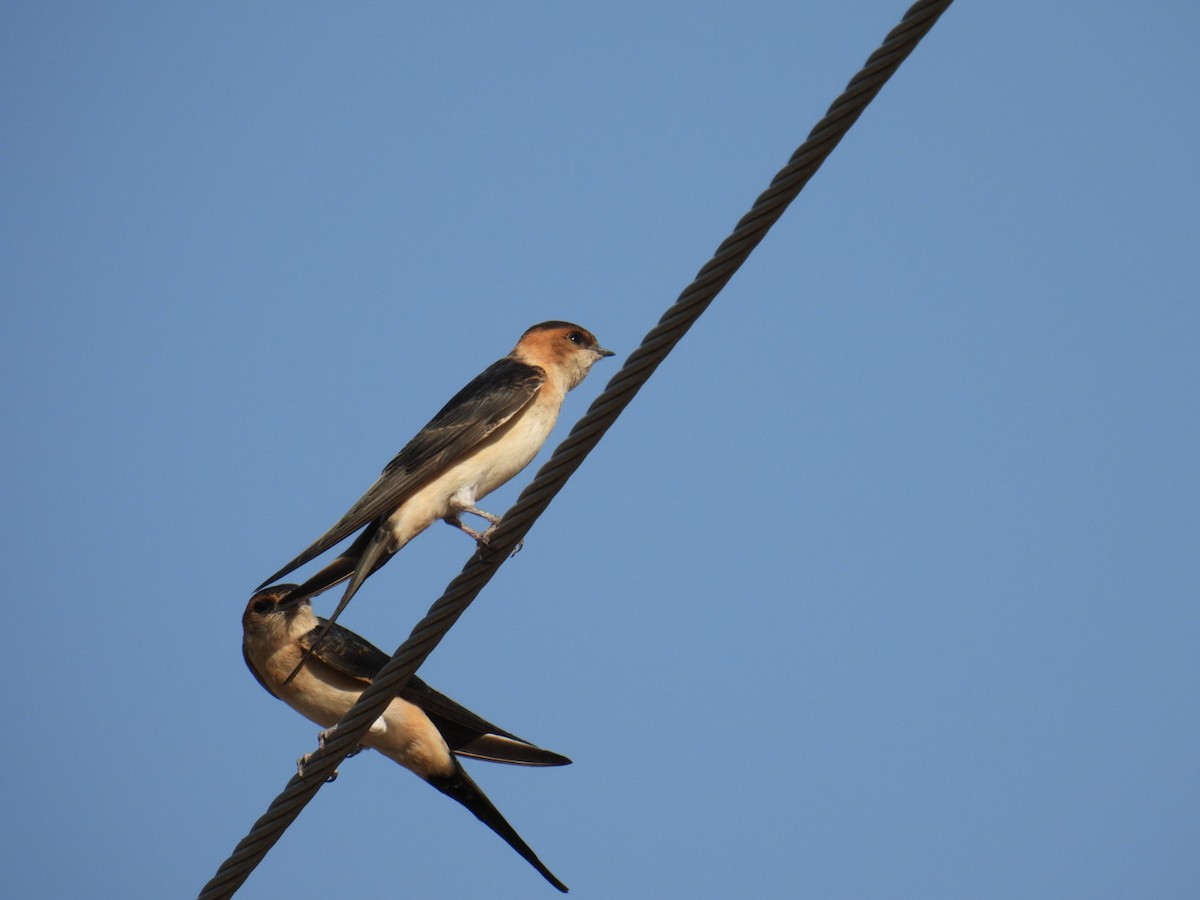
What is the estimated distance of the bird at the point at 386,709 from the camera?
6.31 metres

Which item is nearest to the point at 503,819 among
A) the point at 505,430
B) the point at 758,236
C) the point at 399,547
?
the point at 399,547

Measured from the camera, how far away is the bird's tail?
5.94 meters

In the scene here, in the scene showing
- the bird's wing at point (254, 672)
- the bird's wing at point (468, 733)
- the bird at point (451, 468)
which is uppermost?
the bird at point (451, 468)

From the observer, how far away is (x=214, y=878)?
165 inches

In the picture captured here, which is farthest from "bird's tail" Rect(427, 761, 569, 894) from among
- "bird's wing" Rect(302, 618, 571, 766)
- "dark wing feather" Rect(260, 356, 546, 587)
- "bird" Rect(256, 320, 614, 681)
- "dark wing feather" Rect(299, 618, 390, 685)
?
"dark wing feather" Rect(260, 356, 546, 587)

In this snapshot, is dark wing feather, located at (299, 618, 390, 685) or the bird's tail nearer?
the bird's tail

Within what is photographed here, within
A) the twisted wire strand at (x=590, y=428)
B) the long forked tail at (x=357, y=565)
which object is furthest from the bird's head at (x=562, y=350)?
the twisted wire strand at (x=590, y=428)

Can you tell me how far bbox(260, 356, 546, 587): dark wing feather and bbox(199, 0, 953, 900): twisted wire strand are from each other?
4.89 feet

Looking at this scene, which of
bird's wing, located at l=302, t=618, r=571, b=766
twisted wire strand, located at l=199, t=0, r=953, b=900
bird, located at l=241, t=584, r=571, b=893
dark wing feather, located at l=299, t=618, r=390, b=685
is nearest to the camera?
twisted wire strand, located at l=199, t=0, r=953, b=900

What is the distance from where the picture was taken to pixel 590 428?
377cm

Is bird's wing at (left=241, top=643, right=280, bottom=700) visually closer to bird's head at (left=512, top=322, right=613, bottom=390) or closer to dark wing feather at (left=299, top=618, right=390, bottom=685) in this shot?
dark wing feather at (left=299, top=618, right=390, bottom=685)

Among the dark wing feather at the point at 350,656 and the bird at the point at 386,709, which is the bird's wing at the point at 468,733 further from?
the dark wing feather at the point at 350,656

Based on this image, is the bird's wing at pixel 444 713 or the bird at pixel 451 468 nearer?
the bird at pixel 451 468

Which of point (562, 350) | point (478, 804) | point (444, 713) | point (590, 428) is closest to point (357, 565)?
point (444, 713)
